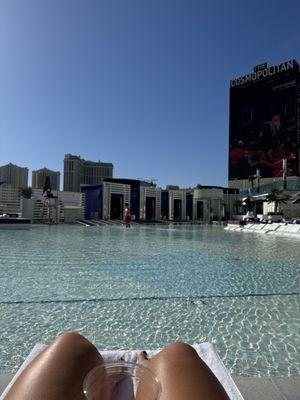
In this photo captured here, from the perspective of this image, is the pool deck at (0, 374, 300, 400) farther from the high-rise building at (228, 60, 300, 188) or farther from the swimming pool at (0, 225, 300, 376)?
the high-rise building at (228, 60, 300, 188)

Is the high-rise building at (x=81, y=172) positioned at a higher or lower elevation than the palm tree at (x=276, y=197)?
higher

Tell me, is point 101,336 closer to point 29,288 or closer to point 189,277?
point 29,288

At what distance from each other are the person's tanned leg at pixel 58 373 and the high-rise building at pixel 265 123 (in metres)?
77.4

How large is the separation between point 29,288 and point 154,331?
2831mm

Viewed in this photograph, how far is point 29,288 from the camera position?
5.90 m

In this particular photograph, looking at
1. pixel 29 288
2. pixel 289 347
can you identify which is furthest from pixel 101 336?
pixel 29 288

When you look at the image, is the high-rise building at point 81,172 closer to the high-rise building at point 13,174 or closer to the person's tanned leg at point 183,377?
the high-rise building at point 13,174

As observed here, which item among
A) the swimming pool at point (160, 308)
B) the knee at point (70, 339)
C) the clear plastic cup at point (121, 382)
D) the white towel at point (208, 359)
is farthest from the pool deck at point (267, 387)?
the clear plastic cup at point (121, 382)

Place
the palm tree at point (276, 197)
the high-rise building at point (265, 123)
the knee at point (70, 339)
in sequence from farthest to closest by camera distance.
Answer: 1. the high-rise building at point (265, 123)
2. the palm tree at point (276, 197)
3. the knee at point (70, 339)

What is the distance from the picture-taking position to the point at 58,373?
1.44 metres

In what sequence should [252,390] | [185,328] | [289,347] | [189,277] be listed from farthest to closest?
[189,277] → [185,328] → [289,347] → [252,390]

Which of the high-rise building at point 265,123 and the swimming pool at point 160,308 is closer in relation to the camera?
the swimming pool at point 160,308

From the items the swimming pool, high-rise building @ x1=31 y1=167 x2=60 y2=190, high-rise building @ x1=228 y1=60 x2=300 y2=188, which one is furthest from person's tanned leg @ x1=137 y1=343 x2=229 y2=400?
high-rise building @ x1=31 y1=167 x2=60 y2=190

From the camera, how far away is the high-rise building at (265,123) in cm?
7694
